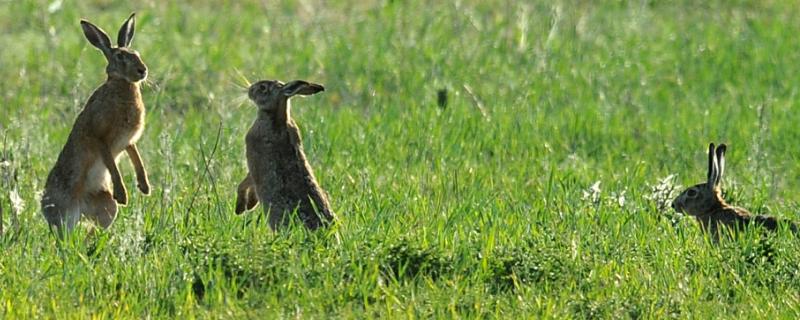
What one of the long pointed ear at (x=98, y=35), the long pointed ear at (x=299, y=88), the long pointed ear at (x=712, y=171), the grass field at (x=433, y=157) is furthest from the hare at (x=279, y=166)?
the long pointed ear at (x=712, y=171)

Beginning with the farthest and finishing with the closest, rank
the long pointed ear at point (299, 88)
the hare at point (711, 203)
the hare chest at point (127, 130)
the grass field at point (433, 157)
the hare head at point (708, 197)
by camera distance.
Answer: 1. the hare head at point (708, 197)
2. the hare at point (711, 203)
3. the hare chest at point (127, 130)
4. the long pointed ear at point (299, 88)
5. the grass field at point (433, 157)

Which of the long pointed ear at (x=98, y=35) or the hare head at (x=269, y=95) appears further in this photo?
the long pointed ear at (x=98, y=35)

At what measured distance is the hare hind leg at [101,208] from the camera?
308 inches

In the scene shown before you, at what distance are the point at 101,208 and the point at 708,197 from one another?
297 centimetres

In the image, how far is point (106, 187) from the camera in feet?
26.0

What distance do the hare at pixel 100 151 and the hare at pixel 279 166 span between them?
557mm

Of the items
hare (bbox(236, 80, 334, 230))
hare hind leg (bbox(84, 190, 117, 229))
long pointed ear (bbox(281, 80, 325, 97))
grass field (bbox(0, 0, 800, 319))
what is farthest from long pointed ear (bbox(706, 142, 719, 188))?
hare hind leg (bbox(84, 190, 117, 229))

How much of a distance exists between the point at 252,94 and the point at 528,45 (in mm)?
5072

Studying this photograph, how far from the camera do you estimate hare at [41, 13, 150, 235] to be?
25.4 feet

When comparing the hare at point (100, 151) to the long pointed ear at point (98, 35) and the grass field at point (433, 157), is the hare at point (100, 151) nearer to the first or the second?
the long pointed ear at point (98, 35)

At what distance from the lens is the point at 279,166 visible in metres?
7.70

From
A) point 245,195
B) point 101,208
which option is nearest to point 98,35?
point 101,208

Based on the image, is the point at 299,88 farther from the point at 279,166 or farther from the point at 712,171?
the point at 712,171

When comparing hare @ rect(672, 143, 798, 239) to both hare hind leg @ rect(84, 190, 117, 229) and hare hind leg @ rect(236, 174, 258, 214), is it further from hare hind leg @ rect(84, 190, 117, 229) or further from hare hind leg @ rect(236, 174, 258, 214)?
hare hind leg @ rect(84, 190, 117, 229)
